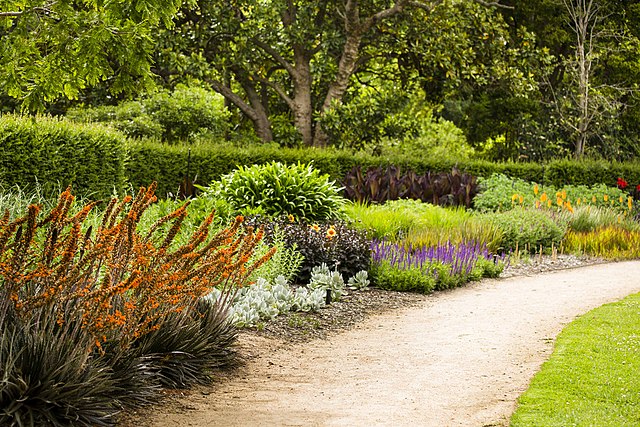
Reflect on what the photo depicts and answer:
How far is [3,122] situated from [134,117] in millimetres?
8447

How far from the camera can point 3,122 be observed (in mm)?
9016

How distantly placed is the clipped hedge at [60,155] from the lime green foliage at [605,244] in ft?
23.3

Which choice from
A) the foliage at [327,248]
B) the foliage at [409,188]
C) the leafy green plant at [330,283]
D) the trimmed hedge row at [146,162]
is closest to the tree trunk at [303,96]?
Answer: the trimmed hedge row at [146,162]

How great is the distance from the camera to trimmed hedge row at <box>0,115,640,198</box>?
30.0 feet

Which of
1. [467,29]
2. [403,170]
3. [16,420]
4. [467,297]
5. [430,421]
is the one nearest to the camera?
[16,420]

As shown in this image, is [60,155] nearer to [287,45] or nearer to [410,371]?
[410,371]

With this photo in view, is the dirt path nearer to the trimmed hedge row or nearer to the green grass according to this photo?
the green grass

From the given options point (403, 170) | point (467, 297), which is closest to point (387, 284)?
point (467, 297)

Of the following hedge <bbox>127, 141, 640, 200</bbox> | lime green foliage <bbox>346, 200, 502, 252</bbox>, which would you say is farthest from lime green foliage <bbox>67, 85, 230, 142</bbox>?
lime green foliage <bbox>346, 200, 502, 252</bbox>

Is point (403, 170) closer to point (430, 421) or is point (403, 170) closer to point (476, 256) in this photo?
point (476, 256)

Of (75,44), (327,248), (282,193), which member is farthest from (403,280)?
(75,44)

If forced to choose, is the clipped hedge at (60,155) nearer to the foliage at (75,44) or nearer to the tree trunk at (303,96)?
the foliage at (75,44)

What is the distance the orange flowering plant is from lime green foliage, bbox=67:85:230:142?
11912 mm

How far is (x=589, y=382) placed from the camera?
15.9ft
